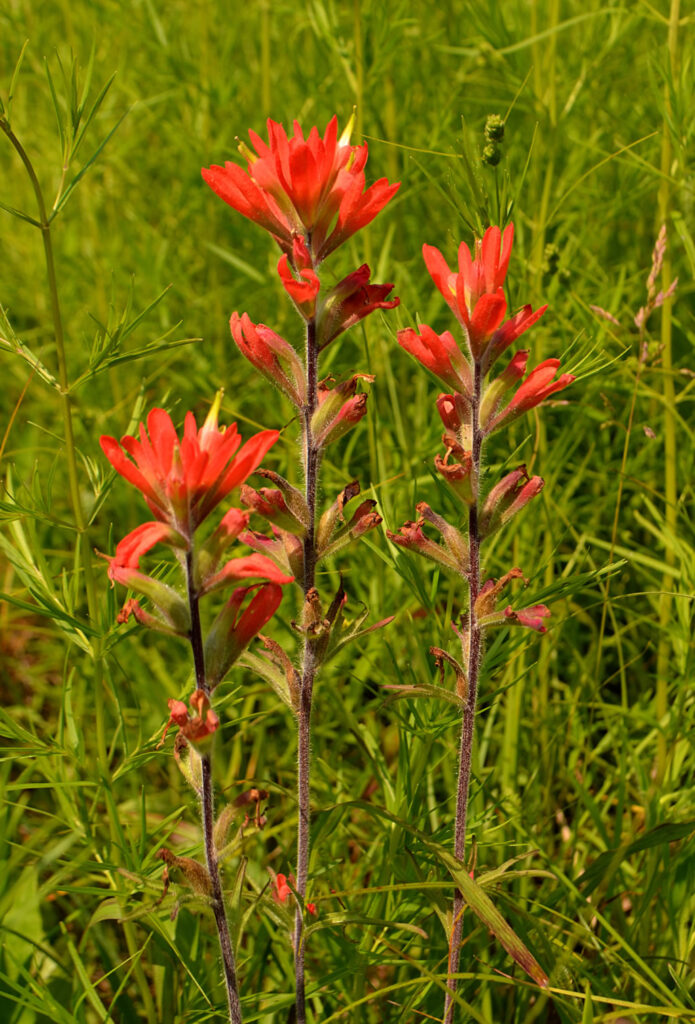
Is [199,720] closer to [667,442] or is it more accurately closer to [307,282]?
[307,282]

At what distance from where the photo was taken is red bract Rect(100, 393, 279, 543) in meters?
1.24

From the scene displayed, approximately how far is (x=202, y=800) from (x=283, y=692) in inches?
9.7

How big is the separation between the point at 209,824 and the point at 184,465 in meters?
0.53

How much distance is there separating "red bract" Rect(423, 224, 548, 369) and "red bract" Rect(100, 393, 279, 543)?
392mm

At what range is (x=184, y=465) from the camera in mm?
1248

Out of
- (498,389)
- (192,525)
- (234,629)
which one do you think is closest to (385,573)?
(498,389)

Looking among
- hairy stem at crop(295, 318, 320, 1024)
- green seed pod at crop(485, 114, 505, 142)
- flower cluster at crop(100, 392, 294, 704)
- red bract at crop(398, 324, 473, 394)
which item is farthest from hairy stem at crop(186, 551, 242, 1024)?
green seed pod at crop(485, 114, 505, 142)

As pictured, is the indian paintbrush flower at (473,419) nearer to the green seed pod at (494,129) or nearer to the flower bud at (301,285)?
the flower bud at (301,285)

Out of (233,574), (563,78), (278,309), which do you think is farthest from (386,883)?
(563,78)

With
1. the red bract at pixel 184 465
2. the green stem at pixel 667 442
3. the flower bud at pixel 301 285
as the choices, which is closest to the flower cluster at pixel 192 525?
the red bract at pixel 184 465

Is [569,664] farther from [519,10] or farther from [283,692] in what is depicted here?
[519,10]

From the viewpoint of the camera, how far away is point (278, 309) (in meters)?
3.51

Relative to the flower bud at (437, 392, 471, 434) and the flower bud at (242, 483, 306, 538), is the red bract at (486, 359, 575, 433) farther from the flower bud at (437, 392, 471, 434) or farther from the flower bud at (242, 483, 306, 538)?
the flower bud at (242, 483, 306, 538)

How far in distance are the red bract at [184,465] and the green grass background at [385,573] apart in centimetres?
50
